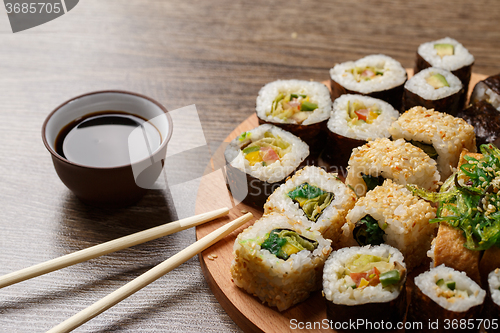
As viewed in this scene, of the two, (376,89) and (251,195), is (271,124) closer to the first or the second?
(251,195)

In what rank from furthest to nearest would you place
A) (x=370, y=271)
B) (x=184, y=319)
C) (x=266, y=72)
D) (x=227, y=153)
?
1. (x=266, y=72)
2. (x=227, y=153)
3. (x=184, y=319)
4. (x=370, y=271)

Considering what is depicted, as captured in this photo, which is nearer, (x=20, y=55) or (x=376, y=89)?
(x=376, y=89)

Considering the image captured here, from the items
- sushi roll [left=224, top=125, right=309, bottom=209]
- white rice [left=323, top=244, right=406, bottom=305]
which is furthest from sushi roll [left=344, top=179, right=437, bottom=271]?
sushi roll [left=224, top=125, right=309, bottom=209]

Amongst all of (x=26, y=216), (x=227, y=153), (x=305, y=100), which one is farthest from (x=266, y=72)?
(x=26, y=216)

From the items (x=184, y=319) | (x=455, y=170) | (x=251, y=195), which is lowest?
(x=184, y=319)

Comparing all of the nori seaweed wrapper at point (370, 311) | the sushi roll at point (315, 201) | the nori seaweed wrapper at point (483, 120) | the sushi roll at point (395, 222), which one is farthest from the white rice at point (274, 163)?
the nori seaweed wrapper at point (483, 120)

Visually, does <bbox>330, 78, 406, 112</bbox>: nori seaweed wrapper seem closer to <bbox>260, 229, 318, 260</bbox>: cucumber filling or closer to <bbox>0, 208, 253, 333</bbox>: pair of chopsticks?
<bbox>0, 208, 253, 333</bbox>: pair of chopsticks

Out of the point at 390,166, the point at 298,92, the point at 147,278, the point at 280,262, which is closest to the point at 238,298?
the point at 280,262

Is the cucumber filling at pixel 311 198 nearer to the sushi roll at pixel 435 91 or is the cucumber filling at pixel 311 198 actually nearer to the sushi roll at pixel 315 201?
the sushi roll at pixel 315 201
